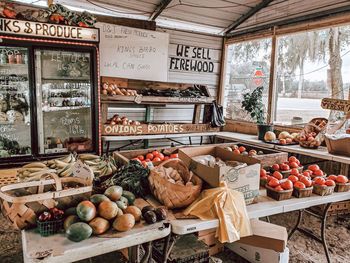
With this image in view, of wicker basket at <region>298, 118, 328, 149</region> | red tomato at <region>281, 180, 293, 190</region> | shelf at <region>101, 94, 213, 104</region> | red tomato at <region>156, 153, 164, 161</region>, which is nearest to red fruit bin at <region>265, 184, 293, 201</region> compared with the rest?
red tomato at <region>281, 180, 293, 190</region>

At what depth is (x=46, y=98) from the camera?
14.4ft

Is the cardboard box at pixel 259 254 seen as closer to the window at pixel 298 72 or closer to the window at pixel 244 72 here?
the window at pixel 298 72

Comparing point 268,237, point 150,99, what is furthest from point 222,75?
point 268,237

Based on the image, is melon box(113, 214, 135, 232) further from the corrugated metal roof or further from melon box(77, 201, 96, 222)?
the corrugated metal roof

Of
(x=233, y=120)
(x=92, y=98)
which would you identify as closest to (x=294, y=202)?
(x=92, y=98)

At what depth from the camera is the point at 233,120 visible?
266 inches

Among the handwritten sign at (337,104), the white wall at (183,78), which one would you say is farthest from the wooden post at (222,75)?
the handwritten sign at (337,104)

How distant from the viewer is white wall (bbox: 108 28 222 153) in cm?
603

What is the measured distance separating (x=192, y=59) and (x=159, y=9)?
4.93ft

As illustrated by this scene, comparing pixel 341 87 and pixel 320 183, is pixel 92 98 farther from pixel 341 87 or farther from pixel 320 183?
pixel 341 87

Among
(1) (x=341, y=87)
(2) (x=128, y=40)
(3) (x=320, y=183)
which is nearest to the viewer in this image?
(3) (x=320, y=183)

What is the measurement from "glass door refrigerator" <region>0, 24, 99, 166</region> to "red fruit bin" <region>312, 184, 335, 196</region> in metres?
3.26

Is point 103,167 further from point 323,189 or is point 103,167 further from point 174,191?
point 323,189

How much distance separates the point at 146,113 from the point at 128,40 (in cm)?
154
